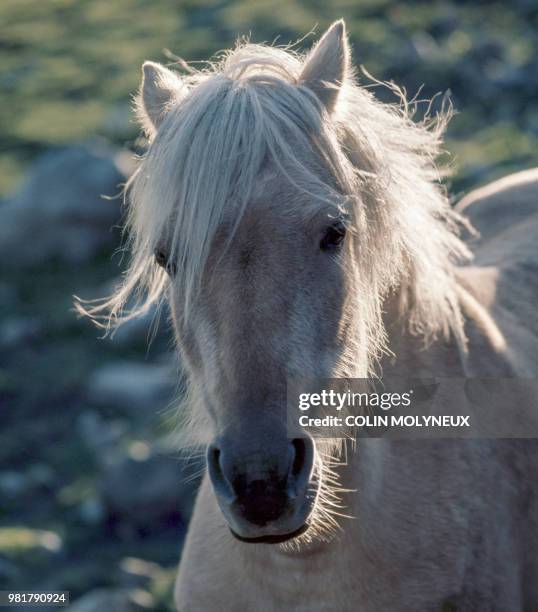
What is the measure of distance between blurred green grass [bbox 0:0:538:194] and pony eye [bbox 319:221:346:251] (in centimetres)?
575

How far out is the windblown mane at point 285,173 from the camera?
2633 millimetres

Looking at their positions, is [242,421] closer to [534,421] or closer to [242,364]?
[242,364]

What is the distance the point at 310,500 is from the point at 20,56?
12.1 meters

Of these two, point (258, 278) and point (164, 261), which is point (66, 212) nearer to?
point (164, 261)

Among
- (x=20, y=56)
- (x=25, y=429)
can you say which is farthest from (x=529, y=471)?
(x=20, y=56)

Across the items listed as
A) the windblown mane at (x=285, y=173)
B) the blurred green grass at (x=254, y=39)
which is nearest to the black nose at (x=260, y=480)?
the windblown mane at (x=285, y=173)

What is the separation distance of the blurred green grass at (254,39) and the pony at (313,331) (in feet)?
17.5

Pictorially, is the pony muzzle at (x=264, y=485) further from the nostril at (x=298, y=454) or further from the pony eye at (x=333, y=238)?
the pony eye at (x=333, y=238)

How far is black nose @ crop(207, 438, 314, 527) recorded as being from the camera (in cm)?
230

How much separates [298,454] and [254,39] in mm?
10358

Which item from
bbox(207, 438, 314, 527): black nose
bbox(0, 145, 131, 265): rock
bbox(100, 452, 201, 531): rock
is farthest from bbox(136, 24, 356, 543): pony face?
bbox(0, 145, 131, 265): rock

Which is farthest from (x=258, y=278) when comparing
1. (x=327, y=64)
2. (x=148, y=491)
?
(x=148, y=491)

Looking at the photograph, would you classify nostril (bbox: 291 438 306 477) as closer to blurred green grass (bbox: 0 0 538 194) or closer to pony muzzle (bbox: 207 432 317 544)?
pony muzzle (bbox: 207 432 317 544)

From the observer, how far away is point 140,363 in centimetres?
668
